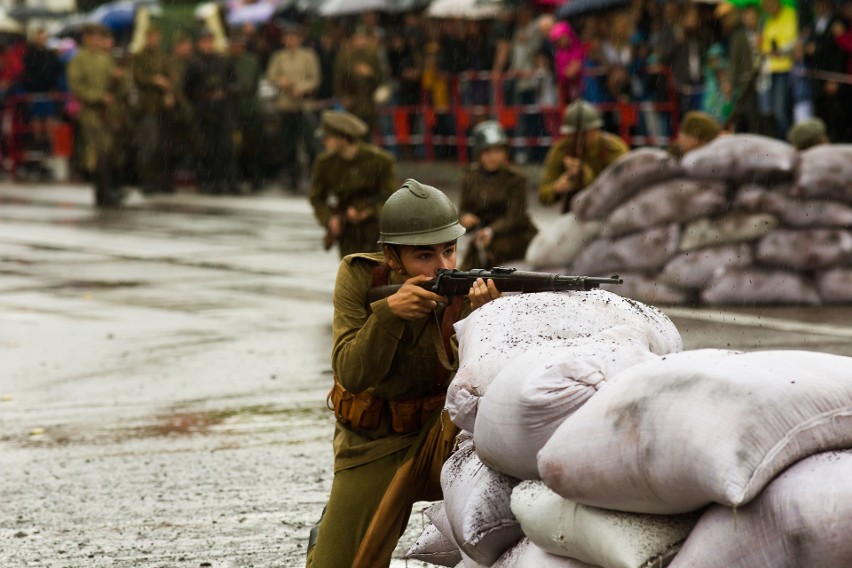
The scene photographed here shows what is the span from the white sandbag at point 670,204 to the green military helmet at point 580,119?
641 mm

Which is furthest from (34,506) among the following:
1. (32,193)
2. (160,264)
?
(32,193)

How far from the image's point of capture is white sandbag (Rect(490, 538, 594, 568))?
4.24m

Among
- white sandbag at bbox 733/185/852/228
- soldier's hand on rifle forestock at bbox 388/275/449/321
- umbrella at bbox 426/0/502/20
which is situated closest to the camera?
soldier's hand on rifle forestock at bbox 388/275/449/321

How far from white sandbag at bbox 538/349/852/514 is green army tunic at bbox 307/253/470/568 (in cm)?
128

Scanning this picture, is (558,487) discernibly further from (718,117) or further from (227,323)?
(718,117)

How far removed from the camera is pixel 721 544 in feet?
12.0

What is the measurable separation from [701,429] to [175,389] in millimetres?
6361

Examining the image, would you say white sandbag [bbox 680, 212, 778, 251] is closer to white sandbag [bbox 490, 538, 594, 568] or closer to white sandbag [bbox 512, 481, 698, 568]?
white sandbag [bbox 490, 538, 594, 568]

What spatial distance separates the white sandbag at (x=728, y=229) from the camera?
12.7m

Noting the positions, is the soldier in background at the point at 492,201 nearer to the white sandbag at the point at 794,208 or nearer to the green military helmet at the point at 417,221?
the white sandbag at the point at 794,208

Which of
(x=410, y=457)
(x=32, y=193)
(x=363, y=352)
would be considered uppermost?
(x=363, y=352)

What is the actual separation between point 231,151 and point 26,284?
10.6m

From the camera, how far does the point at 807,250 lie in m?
12.6

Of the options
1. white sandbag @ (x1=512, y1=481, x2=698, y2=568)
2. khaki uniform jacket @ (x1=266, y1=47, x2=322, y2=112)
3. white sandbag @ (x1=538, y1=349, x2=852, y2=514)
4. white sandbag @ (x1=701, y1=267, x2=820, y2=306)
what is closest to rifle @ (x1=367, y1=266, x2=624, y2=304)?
white sandbag @ (x1=512, y1=481, x2=698, y2=568)
